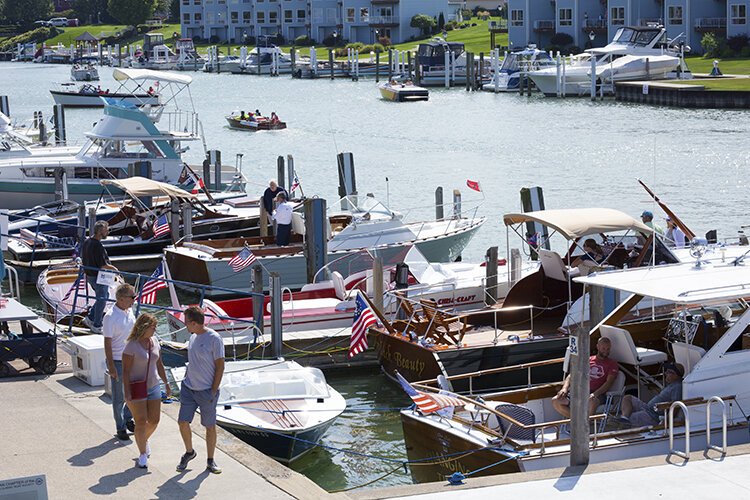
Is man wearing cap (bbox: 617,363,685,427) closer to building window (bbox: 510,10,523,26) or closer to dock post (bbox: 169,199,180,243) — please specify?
dock post (bbox: 169,199,180,243)

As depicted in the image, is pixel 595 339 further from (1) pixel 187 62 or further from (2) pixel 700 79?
(1) pixel 187 62

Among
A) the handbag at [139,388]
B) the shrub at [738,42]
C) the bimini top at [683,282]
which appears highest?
the shrub at [738,42]

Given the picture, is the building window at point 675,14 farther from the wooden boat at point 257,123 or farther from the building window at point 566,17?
the wooden boat at point 257,123

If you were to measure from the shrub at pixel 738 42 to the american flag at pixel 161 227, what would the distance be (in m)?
75.8

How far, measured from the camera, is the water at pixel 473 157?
67.2ft

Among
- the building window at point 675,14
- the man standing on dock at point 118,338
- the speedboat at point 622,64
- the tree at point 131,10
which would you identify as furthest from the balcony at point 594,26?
the man standing on dock at point 118,338

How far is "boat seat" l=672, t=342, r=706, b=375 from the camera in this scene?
15.5 m

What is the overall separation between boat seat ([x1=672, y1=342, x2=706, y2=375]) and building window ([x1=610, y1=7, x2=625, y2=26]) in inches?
3752

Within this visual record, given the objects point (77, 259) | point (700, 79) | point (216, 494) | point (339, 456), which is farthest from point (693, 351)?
point (700, 79)

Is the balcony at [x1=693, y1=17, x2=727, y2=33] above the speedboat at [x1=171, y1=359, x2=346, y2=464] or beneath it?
above

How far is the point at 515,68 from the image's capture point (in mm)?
97125

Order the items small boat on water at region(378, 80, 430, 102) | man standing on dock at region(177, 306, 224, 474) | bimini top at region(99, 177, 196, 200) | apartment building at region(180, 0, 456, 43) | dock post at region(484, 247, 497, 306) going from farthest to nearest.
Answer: apartment building at region(180, 0, 456, 43), small boat on water at region(378, 80, 430, 102), bimini top at region(99, 177, 196, 200), dock post at region(484, 247, 497, 306), man standing on dock at region(177, 306, 224, 474)

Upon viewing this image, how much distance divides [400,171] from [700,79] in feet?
127

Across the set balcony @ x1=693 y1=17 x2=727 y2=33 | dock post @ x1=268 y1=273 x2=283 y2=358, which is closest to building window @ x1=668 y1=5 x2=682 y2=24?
balcony @ x1=693 y1=17 x2=727 y2=33
